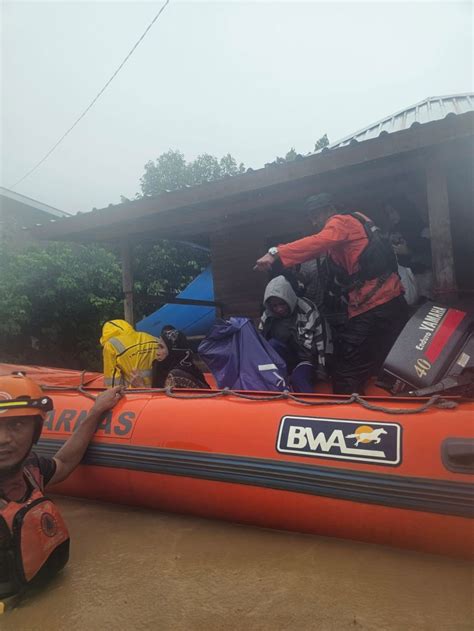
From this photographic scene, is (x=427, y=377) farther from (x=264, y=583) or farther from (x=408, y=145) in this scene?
(x=408, y=145)

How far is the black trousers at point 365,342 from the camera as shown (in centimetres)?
280

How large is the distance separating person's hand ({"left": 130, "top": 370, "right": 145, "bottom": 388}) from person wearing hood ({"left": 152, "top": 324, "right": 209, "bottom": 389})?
0.10 meters

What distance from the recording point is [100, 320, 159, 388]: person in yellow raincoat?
3.33 metres

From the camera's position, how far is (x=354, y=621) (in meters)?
1.43

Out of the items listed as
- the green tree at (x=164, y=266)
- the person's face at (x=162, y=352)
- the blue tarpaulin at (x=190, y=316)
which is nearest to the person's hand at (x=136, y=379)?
the person's face at (x=162, y=352)

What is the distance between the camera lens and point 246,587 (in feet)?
5.42

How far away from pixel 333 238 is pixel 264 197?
1.36 m

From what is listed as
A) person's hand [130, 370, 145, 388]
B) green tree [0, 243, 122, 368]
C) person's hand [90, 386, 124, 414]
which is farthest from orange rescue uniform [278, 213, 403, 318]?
green tree [0, 243, 122, 368]

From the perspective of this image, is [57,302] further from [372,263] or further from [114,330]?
[372,263]

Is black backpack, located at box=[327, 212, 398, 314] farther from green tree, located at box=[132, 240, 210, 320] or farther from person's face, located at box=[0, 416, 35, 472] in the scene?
green tree, located at box=[132, 240, 210, 320]

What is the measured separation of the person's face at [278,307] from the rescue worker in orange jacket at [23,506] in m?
1.71

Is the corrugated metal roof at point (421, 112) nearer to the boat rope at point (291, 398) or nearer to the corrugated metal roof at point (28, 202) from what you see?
the boat rope at point (291, 398)

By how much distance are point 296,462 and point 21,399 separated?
1188 millimetres

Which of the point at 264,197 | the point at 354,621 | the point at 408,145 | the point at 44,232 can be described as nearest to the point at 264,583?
the point at 354,621
